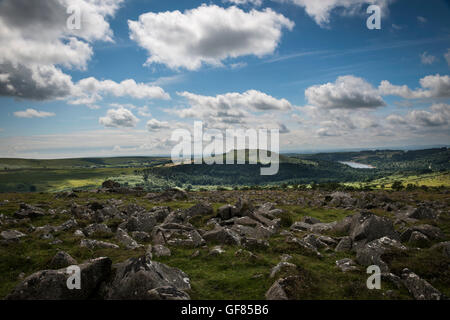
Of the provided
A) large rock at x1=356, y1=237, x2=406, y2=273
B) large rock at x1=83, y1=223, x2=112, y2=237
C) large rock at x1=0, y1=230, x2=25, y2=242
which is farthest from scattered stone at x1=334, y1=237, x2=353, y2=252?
large rock at x1=0, y1=230, x2=25, y2=242

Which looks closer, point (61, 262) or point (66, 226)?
point (61, 262)

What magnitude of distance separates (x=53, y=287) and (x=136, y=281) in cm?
328

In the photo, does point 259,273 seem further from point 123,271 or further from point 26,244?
point 26,244

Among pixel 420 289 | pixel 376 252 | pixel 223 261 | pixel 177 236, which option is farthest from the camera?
pixel 177 236

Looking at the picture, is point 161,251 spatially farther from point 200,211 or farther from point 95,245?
point 200,211

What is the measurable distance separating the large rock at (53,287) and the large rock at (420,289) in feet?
46.5

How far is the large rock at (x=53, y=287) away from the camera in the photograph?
9.02 meters

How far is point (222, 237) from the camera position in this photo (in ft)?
61.4

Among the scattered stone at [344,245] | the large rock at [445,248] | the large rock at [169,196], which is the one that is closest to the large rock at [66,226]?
the scattered stone at [344,245]

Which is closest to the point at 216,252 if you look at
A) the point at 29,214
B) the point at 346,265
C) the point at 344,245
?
the point at 346,265

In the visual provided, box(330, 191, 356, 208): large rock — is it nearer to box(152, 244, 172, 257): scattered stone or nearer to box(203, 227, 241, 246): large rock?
box(203, 227, 241, 246): large rock

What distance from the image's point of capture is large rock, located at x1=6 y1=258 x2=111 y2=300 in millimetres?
9016

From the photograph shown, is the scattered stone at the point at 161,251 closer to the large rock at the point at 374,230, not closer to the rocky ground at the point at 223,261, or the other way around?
the rocky ground at the point at 223,261

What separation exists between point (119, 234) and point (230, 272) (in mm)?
11272
